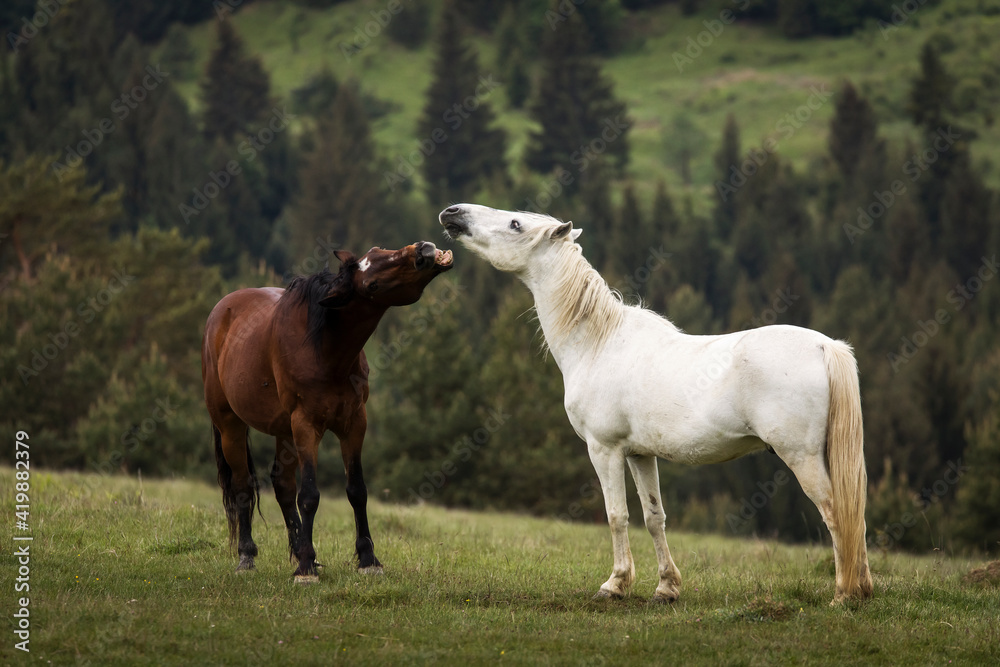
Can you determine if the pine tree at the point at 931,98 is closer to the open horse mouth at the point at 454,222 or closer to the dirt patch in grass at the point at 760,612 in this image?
the open horse mouth at the point at 454,222

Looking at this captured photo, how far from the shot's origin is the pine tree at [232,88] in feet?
339

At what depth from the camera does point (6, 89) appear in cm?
8175

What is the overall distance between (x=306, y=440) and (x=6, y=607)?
89.5 inches

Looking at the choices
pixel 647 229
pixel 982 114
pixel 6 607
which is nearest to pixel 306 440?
pixel 6 607

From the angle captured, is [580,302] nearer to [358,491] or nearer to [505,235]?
[505,235]

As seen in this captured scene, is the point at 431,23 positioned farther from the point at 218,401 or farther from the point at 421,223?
the point at 218,401

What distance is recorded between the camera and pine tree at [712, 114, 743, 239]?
8912cm
